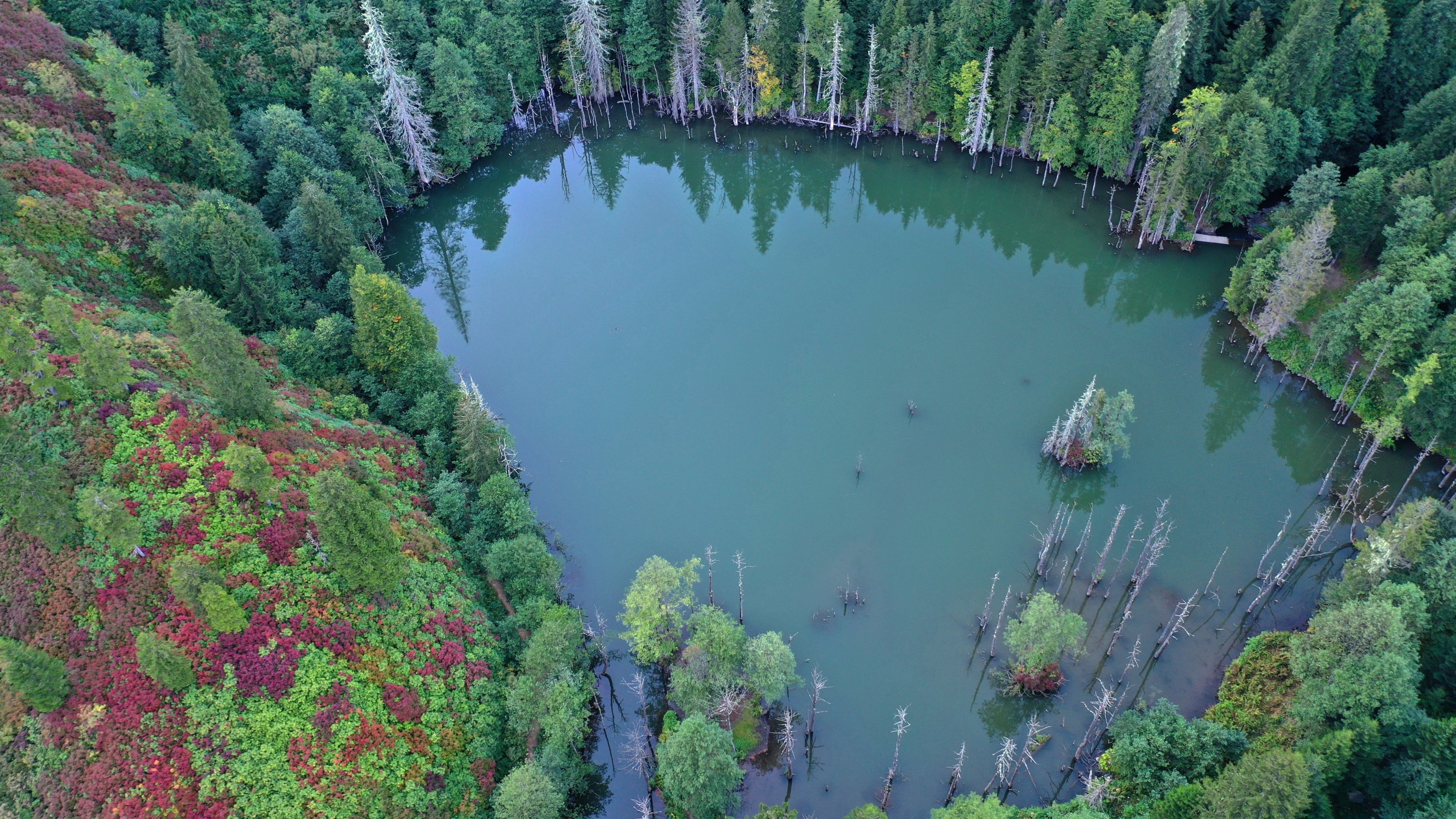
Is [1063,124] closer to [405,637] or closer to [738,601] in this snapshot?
[738,601]

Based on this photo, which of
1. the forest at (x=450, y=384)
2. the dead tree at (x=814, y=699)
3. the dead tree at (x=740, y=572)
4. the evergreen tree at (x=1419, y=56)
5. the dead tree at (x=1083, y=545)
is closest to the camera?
the forest at (x=450, y=384)

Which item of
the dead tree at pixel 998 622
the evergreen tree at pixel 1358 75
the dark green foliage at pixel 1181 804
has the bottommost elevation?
the dead tree at pixel 998 622

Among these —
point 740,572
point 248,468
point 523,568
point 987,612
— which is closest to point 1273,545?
point 987,612

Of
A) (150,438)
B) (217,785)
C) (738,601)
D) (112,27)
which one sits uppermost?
(112,27)

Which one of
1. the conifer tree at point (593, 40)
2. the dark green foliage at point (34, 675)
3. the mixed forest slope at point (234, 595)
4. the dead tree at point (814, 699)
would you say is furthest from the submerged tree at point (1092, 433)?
the conifer tree at point (593, 40)

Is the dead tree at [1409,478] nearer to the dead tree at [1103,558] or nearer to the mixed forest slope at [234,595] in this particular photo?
the dead tree at [1103,558]

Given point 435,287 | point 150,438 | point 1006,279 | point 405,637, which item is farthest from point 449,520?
point 1006,279

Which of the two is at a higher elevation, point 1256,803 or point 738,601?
point 1256,803

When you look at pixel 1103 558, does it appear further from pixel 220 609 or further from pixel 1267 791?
pixel 220 609
